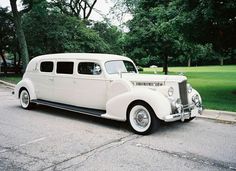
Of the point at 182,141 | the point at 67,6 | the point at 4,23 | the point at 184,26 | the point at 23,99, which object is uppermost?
the point at 67,6

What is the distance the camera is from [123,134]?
23.5 feet

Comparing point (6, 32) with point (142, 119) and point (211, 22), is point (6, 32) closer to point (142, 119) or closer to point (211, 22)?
point (211, 22)

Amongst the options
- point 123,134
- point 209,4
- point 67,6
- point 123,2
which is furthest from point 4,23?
point 123,134

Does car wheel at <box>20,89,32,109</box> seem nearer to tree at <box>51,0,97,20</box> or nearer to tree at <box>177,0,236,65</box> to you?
tree at <box>177,0,236,65</box>

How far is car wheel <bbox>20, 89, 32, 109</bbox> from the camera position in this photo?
9.99m

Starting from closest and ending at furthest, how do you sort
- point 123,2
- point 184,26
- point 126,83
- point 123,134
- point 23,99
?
point 123,134
point 126,83
point 23,99
point 184,26
point 123,2

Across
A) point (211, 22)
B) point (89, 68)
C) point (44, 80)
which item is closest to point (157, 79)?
point (89, 68)

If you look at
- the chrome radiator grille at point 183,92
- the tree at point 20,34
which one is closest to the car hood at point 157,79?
the chrome radiator grille at point 183,92

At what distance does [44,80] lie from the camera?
959cm

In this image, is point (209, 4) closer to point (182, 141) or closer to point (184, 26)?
point (184, 26)

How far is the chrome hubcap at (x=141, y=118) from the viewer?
7152 mm

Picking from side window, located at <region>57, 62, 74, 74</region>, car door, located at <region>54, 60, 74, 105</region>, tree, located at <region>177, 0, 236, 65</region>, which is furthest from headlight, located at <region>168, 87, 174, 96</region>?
tree, located at <region>177, 0, 236, 65</region>

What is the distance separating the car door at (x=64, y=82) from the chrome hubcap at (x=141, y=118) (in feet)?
7.75

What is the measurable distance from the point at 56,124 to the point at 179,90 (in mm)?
3266
